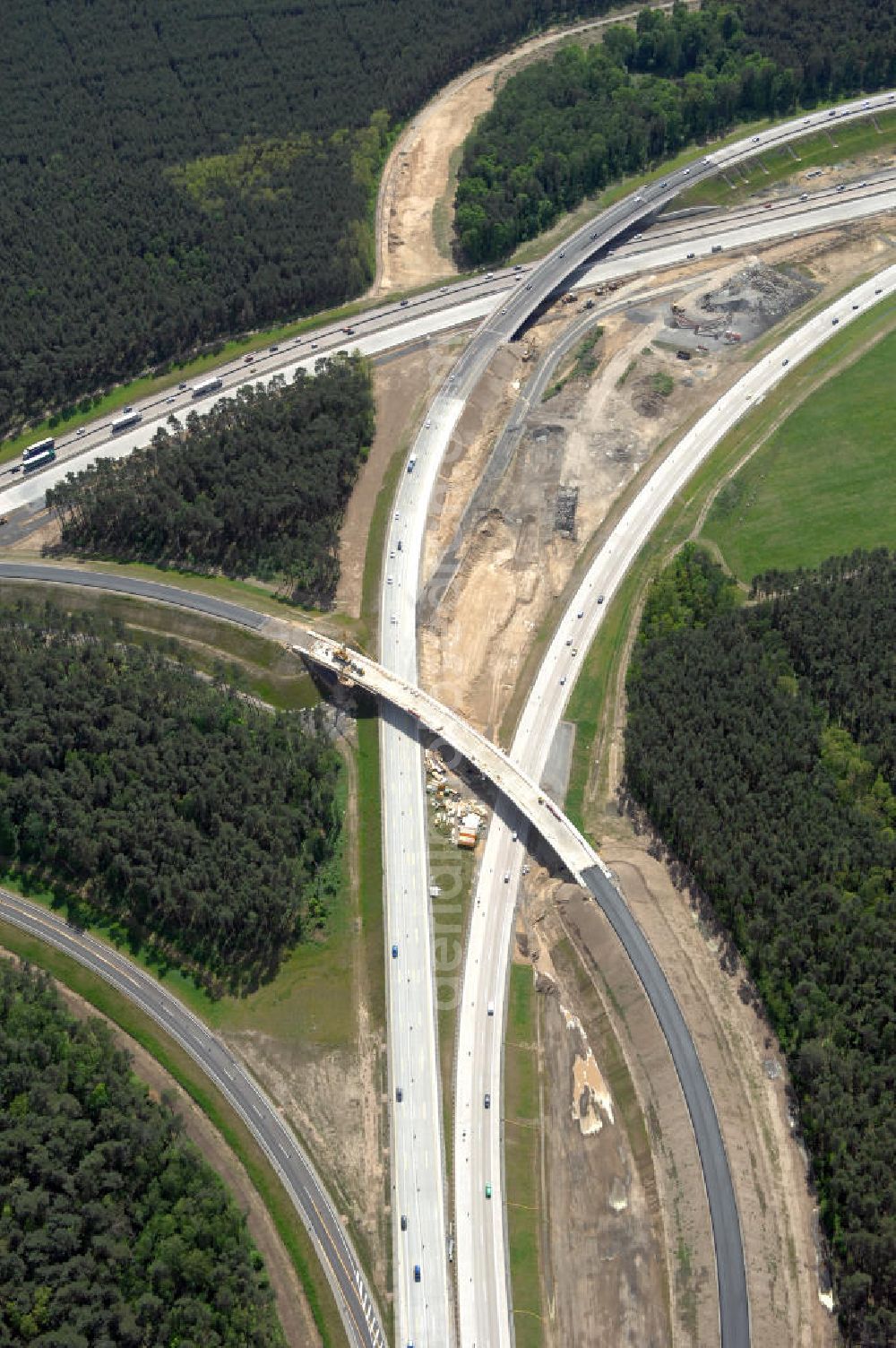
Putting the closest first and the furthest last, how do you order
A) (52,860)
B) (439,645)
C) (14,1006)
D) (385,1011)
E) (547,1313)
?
(547,1313) → (14,1006) → (385,1011) → (52,860) → (439,645)

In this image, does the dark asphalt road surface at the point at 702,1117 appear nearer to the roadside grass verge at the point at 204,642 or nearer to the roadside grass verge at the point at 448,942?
the roadside grass verge at the point at 448,942

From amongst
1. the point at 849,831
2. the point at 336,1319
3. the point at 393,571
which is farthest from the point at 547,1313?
the point at 393,571

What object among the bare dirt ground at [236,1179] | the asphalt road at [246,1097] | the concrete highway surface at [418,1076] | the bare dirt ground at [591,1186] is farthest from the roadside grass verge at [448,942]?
the bare dirt ground at [236,1179]

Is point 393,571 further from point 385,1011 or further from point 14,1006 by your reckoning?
point 14,1006

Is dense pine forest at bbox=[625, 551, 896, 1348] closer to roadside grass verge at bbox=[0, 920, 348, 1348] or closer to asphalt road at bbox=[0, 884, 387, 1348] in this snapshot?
asphalt road at bbox=[0, 884, 387, 1348]

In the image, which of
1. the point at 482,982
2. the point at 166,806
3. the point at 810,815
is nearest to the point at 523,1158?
the point at 482,982

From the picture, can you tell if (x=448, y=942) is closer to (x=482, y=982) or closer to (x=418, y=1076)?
(x=482, y=982)
